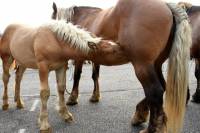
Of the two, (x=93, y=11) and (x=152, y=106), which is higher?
(x=93, y=11)

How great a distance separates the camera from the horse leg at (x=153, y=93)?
374 centimetres

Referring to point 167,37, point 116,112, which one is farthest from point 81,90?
point 167,37

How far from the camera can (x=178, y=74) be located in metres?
3.79

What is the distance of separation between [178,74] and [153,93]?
357 mm

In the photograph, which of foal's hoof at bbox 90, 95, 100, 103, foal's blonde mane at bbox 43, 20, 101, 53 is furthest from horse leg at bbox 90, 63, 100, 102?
foal's blonde mane at bbox 43, 20, 101, 53

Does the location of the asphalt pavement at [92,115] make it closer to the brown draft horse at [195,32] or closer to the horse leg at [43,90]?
the horse leg at [43,90]

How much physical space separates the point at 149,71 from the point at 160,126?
0.68 m

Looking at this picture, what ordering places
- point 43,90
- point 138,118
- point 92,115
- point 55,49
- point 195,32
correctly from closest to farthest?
point 55,49, point 43,90, point 138,118, point 92,115, point 195,32

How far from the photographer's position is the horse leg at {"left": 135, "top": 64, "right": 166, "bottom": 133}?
3.74 m

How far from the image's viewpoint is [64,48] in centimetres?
407

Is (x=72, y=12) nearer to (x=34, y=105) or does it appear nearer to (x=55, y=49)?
(x=34, y=105)

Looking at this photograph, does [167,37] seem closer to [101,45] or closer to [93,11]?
[101,45]

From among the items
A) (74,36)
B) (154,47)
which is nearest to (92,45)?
(74,36)

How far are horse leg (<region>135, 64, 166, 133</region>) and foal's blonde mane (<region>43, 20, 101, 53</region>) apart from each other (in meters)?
0.62
